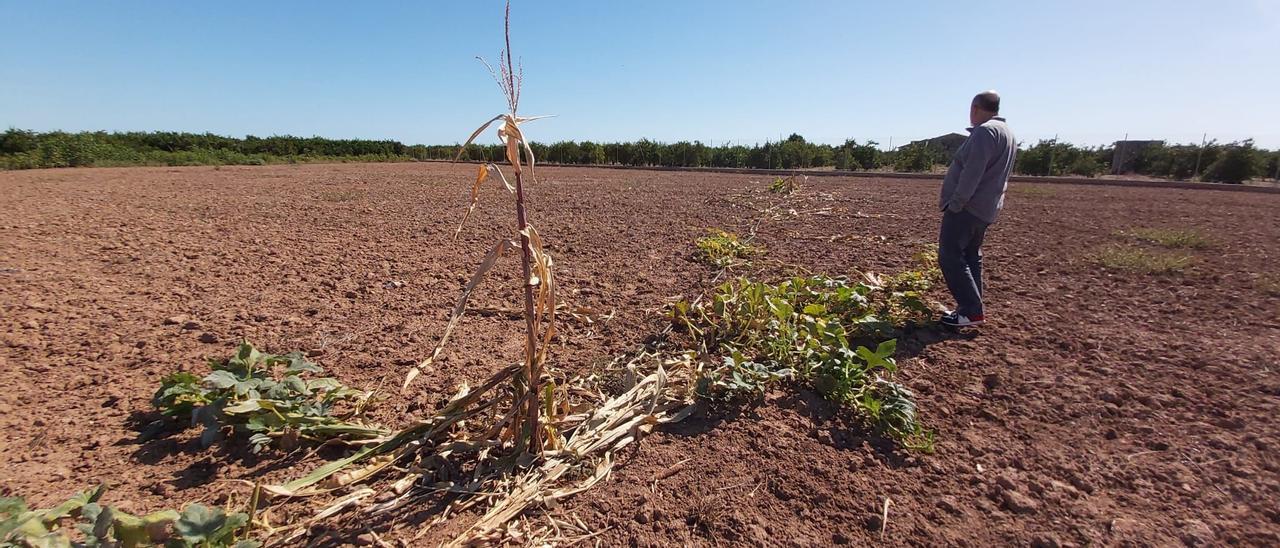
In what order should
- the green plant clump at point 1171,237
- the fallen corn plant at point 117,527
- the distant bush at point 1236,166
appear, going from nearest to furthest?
the fallen corn plant at point 117,527
the green plant clump at point 1171,237
the distant bush at point 1236,166

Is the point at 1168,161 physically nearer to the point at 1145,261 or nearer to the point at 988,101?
the point at 1145,261

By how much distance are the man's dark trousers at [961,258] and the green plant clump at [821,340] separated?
237 mm

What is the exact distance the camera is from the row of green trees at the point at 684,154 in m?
19.3

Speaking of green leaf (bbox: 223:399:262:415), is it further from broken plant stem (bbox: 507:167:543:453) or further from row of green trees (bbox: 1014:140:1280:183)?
row of green trees (bbox: 1014:140:1280:183)

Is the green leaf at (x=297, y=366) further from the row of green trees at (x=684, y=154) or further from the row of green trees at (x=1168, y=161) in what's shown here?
the row of green trees at (x=1168, y=161)

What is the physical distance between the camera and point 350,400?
2.48m

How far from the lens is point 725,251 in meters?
5.45

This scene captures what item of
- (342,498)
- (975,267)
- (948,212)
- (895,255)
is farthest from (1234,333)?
(342,498)

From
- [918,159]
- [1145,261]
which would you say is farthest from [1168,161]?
[1145,261]

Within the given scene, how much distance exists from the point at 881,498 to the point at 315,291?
4045 millimetres

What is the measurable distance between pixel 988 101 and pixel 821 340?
1.86 metres

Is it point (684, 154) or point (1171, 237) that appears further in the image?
point (684, 154)

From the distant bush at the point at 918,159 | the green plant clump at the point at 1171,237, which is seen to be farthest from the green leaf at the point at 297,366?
the distant bush at the point at 918,159

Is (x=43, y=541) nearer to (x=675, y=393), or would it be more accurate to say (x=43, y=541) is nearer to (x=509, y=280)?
(x=675, y=393)
